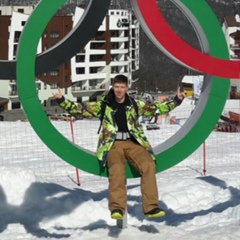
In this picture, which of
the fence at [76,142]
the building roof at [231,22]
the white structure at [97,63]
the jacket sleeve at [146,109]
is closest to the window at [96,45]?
the white structure at [97,63]

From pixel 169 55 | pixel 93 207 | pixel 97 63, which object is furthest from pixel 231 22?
pixel 169 55

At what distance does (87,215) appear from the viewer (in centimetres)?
774

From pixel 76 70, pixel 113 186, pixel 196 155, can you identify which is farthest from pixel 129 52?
pixel 113 186

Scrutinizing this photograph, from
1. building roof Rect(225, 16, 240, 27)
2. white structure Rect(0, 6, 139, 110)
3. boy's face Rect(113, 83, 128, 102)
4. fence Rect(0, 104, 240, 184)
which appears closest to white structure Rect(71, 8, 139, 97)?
white structure Rect(0, 6, 139, 110)

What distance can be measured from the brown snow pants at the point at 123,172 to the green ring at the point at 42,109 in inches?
9.2

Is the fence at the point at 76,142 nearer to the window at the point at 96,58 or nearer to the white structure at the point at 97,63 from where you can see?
the white structure at the point at 97,63

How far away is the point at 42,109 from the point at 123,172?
102 cm

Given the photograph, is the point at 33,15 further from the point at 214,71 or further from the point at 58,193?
the point at 58,193

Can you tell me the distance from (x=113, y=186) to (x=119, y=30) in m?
39.1

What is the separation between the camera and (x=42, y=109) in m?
6.27

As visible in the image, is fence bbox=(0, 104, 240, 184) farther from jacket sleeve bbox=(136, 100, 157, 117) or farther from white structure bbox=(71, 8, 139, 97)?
white structure bbox=(71, 8, 139, 97)

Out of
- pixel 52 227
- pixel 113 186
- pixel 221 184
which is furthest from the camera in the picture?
pixel 221 184

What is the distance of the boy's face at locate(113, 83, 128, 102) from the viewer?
6211 millimetres

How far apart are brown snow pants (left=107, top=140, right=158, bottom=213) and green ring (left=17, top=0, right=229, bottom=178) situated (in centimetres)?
23
